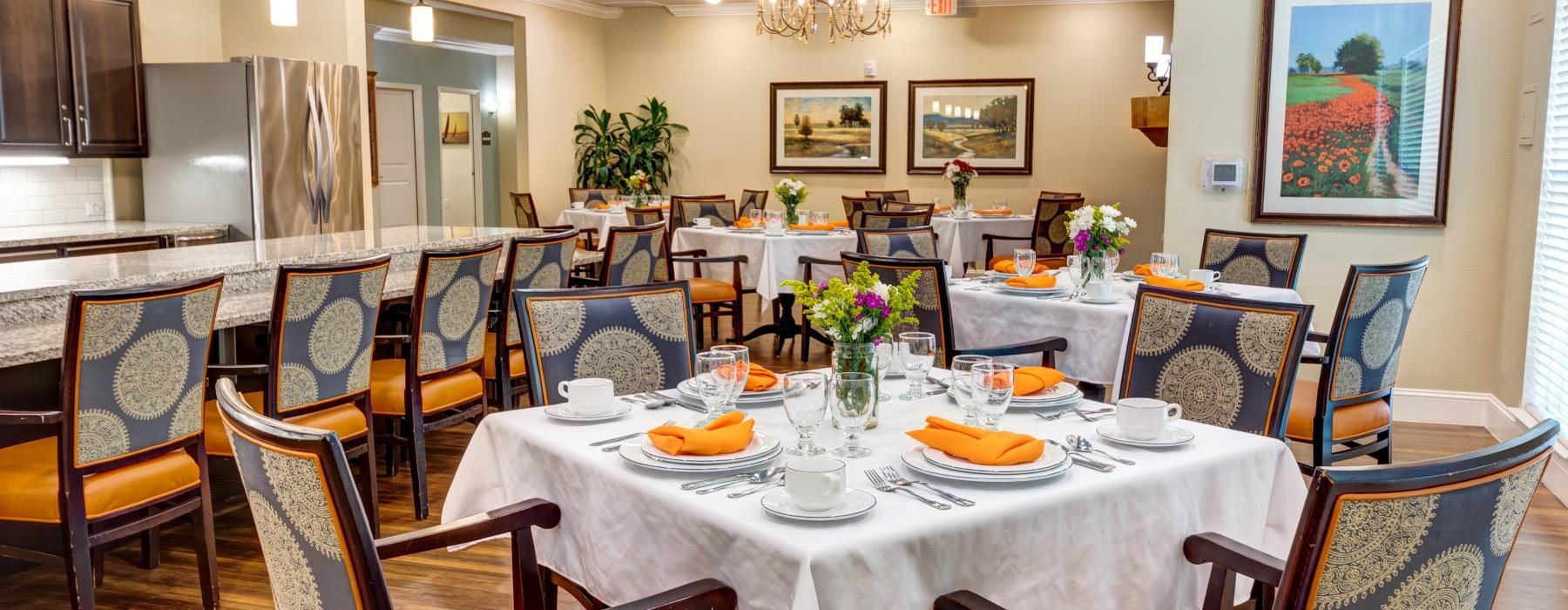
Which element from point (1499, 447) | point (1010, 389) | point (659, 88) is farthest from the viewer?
point (659, 88)

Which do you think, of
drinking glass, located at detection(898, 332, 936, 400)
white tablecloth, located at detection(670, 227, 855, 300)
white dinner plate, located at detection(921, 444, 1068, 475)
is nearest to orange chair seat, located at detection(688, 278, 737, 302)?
white tablecloth, located at detection(670, 227, 855, 300)

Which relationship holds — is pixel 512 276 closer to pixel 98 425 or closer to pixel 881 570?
pixel 98 425

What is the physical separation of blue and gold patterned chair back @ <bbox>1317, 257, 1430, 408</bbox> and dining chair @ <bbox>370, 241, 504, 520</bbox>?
2.70 m

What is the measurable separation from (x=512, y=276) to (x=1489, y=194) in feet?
13.8

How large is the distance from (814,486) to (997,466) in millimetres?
353

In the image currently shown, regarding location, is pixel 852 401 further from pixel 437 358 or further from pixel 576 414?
pixel 437 358

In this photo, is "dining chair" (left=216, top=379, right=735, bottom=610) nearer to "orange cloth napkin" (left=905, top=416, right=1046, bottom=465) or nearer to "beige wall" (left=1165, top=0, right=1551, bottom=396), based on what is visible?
"orange cloth napkin" (left=905, top=416, right=1046, bottom=465)

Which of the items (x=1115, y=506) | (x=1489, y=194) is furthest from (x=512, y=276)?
(x=1489, y=194)

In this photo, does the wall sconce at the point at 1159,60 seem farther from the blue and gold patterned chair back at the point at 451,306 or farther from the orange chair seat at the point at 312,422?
the orange chair seat at the point at 312,422

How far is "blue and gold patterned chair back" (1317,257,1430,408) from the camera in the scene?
11.0 feet

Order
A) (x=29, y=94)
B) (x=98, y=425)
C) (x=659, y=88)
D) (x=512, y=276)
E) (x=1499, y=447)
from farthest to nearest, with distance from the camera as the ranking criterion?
(x=659, y=88) < (x=29, y=94) < (x=512, y=276) < (x=98, y=425) < (x=1499, y=447)

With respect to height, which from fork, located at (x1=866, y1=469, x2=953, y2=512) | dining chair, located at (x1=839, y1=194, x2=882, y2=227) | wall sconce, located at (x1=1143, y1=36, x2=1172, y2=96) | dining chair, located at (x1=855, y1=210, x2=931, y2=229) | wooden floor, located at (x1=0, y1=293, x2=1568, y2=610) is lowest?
wooden floor, located at (x1=0, y1=293, x2=1568, y2=610)

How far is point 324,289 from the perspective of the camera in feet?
10.8

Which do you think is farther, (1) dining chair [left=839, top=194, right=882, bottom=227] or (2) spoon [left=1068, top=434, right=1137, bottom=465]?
(1) dining chair [left=839, top=194, right=882, bottom=227]
